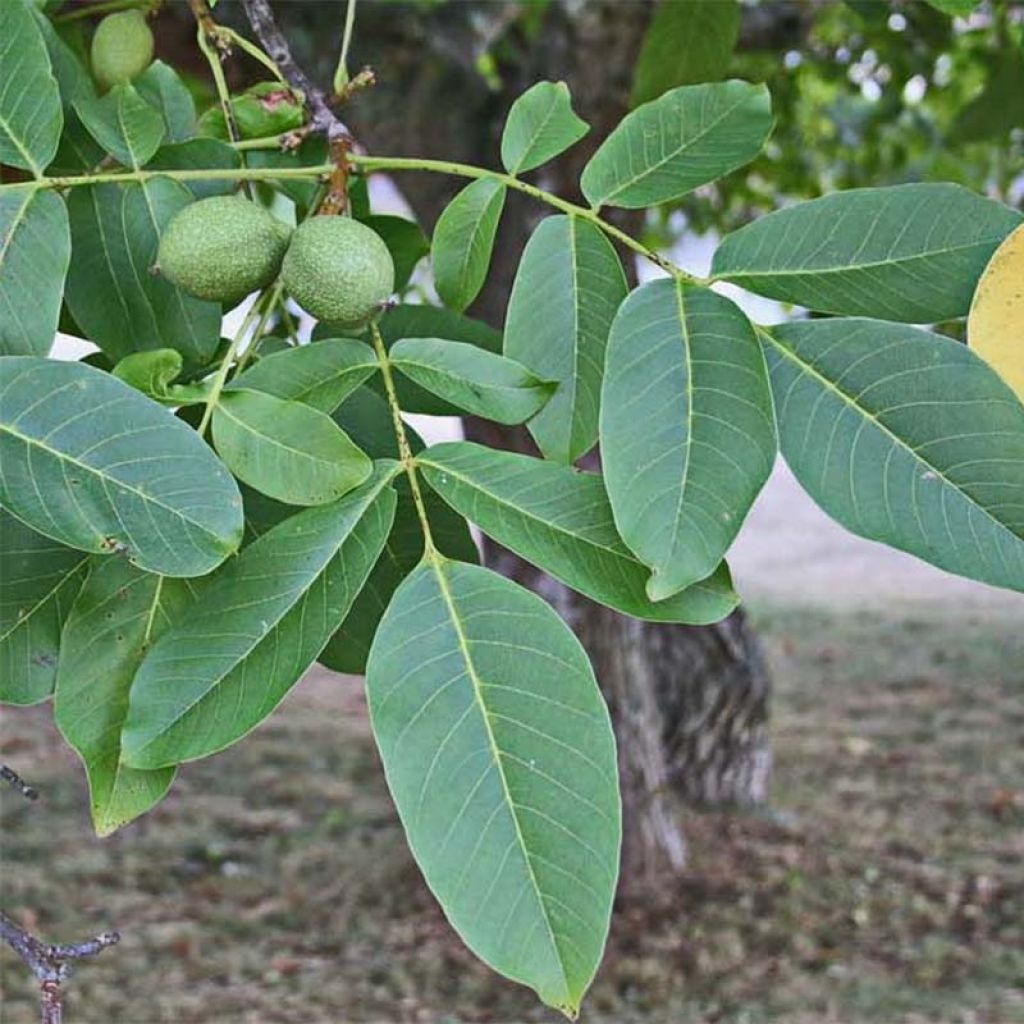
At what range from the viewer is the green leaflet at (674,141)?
0.84 metres

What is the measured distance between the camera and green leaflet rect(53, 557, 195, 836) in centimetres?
76

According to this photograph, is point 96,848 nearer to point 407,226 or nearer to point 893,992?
point 893,992

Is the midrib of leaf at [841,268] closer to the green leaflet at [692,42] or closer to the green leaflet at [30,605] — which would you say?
the green leaflet at [30,605]

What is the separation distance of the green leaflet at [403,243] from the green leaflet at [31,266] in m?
0.26

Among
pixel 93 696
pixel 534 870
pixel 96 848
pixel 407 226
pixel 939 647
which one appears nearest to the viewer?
pixel 534 870

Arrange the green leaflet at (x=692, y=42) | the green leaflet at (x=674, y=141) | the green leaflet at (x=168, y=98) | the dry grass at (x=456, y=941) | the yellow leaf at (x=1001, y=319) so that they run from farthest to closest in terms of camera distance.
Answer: the dry grass at (x=456, y=941)
the green leaflet at (x=692, y=42)
the green leaflet at (x=168, y=98)
the green leaflet at (x=674, y=141)
the yellow leaf at (x=1001, y=319)

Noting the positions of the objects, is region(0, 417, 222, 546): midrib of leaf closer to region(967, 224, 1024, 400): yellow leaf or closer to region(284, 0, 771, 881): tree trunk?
region(967, 224, 1024, 400): yellow leaf

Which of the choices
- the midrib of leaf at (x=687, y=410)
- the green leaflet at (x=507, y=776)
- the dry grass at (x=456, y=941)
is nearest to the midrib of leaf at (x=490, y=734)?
the green leaflet at (x=507, y=776)

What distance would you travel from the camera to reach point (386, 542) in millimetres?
804

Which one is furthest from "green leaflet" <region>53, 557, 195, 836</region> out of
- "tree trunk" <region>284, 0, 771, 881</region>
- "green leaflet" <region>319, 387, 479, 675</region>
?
"tree trunk" <region>284, 0, 771, 881</region>

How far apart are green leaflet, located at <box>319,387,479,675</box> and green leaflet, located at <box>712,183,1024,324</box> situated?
204mm

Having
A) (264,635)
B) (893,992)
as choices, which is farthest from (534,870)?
(893,992)

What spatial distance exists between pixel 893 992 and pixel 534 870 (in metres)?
2.57

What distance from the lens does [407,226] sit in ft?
3.31
